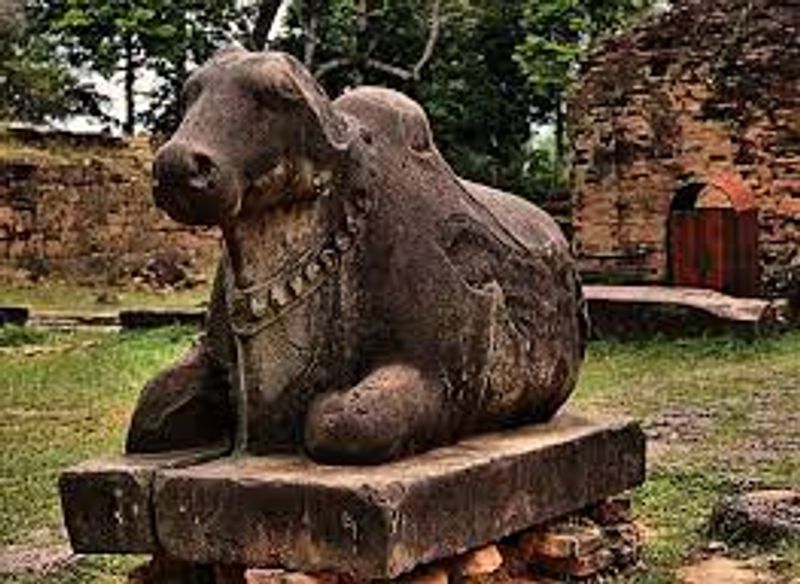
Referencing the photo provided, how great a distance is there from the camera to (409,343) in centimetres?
416

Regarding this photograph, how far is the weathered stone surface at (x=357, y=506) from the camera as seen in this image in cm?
376

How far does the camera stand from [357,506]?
374cm

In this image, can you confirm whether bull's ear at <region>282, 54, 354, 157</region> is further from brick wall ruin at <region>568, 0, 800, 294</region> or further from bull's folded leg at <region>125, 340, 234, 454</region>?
brick wall ruin at <region>568, 0, 800, 294</region>

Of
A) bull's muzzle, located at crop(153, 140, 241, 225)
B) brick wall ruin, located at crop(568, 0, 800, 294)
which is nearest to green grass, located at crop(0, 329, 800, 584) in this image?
bull's muzzle, located at crop(153, 140, 241, 225)

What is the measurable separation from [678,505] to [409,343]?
2.36 metres

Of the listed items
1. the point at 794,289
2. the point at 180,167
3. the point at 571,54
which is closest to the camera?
the point at 180,167

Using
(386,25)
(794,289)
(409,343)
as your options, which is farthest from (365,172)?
(386,25)

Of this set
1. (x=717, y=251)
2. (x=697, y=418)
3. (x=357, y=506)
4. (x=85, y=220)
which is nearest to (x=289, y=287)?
(x=357, y=506)

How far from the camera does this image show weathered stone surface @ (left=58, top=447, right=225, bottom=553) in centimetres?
412

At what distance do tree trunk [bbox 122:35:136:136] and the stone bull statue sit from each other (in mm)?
21213

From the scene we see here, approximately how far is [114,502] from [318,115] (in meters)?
1.14

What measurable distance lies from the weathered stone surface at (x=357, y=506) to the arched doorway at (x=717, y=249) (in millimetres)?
10459

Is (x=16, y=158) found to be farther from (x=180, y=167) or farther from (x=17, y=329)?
(x=180, y=167)

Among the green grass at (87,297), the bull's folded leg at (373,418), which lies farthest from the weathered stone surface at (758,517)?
the green grass at (87,297)
